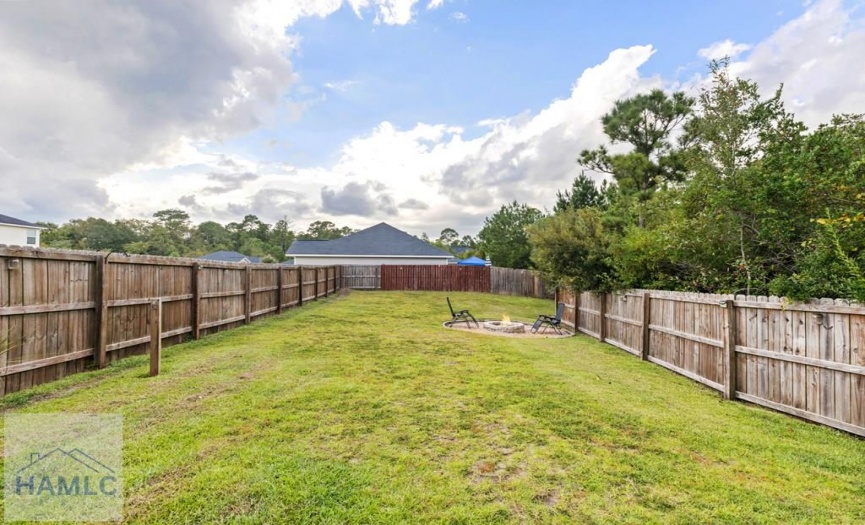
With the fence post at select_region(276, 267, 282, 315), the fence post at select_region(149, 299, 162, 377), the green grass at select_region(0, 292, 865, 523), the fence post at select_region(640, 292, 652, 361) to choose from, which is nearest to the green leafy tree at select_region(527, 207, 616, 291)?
the fence post at select_region(640, 292, 652, 361)

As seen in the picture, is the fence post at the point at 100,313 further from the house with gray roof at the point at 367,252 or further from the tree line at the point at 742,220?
the house with gray roof at the point at 367,252

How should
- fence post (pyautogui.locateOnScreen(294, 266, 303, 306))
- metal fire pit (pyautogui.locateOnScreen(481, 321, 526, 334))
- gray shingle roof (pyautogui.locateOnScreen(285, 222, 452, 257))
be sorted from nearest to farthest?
metal fire pit (pyautogui.locateOnScreen(481, 321, 526, 334)) → fence post (pyautogui.locateOnScreen(294, 266, 303, 306)) → gray shingle roof (pyautogui.locateOnScreen(285, 222, 452, 257))

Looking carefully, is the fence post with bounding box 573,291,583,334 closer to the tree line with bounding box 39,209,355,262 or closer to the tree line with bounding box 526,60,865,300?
the tree line with bounding box 526,60,865,300

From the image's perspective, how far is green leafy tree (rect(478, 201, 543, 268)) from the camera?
24.8 metres

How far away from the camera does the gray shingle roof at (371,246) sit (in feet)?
92.6

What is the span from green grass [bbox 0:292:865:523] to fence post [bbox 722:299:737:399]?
9.8 inches

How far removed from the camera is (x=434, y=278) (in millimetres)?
23969

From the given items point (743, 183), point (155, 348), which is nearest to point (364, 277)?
point (155, 348)

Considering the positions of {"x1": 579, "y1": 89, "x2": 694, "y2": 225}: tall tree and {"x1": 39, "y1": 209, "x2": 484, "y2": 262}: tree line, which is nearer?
{"x1": 579, "y1": 89, "x2": 694, "y2": 225}: tall tree

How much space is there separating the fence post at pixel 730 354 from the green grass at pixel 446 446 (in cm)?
25

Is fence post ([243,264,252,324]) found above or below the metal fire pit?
above

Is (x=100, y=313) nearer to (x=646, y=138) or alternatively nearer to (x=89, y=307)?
(x=89, y=307)

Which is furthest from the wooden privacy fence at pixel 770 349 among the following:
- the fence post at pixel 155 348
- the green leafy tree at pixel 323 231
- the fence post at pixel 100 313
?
the green leafy tree at pixel 323 231

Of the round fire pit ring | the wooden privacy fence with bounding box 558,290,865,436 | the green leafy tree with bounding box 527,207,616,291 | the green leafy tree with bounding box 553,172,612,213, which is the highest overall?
the green leafy tree with bounding box 553,172,612,213
